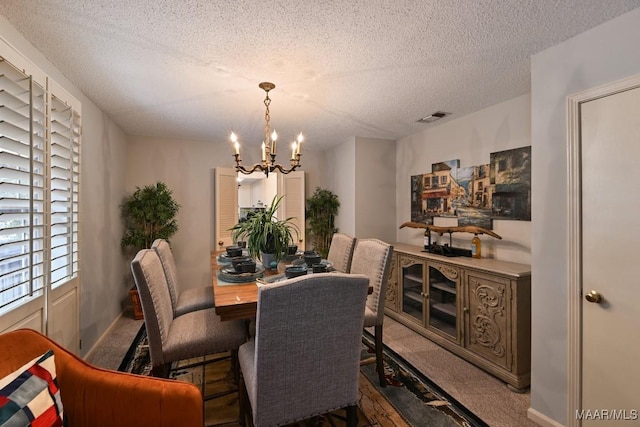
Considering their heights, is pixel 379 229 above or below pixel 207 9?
below

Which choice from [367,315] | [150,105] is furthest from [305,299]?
[150,105]

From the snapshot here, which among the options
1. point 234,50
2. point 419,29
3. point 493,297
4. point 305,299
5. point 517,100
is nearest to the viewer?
point 305,299

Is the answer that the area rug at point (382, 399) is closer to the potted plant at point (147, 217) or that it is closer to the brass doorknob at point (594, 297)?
the brass doorknob at point (594, 297)

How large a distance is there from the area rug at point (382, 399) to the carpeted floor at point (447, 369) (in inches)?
3.7

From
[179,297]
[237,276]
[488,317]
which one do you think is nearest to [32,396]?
[237,276]

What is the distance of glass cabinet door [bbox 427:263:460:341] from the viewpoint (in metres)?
2.79

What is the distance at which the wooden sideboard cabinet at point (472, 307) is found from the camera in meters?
2.27

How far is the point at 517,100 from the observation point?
277 centimetres

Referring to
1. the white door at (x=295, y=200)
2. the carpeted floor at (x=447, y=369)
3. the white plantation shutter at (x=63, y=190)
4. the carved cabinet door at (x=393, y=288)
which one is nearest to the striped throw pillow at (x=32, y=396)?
the white plantation shutter at (x=63, y=190)

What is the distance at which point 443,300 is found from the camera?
9.73ft

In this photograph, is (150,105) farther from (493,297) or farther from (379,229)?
(493,297)

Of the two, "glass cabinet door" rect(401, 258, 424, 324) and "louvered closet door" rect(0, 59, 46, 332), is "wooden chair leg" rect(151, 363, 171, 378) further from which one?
"glass cabinet door" rect(401, 258, 424, 324)

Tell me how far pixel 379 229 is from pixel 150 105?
10.4ft

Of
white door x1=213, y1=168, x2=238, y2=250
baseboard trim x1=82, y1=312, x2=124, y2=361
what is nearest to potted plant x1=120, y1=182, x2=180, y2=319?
baseboard trim x1=82, y1=312, x2=124, y2=361
